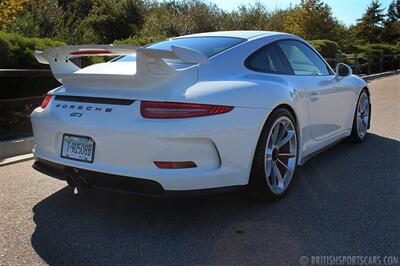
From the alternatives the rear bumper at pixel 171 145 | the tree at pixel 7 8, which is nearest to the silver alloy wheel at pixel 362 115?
the rear bumper at pixel 171 145

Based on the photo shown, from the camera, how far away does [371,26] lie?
144 feet

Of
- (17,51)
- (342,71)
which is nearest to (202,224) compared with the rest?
(342,71)

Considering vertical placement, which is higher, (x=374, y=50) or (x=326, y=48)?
(x=326, y=48)

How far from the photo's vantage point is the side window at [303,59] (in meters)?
4.67

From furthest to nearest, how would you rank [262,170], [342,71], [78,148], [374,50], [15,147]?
[374,50] → [15,147] → [342,71] → [262,170] → [78,148]

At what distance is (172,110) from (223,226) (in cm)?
99

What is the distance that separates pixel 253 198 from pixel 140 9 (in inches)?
951

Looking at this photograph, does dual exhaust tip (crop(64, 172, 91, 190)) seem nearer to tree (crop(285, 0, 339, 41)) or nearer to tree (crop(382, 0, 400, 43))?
tree (crop(285, 0, 339, 41))

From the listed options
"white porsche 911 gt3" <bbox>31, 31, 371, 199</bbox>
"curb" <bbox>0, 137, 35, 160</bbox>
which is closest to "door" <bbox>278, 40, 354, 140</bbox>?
"white porsche 911 gt3" <bbox>31, 31, 371, 199</bbox>

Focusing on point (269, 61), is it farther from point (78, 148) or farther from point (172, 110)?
point (78, 148)

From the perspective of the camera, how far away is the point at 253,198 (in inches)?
155

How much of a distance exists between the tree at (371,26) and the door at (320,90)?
133ft

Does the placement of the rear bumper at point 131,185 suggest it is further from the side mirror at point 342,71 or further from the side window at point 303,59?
the side mirror at point 342,71

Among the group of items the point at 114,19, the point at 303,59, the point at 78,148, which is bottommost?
the point at 78,148
